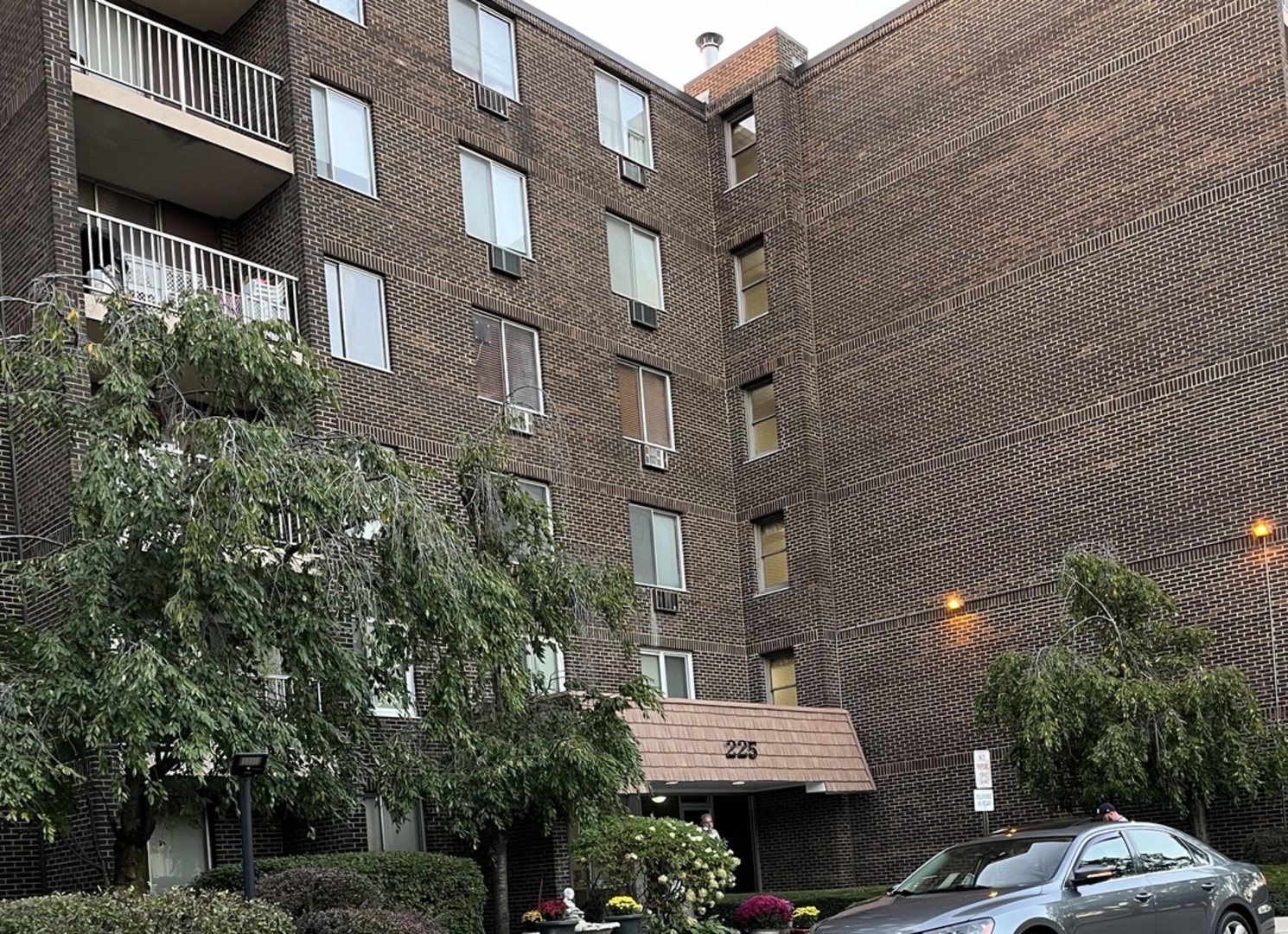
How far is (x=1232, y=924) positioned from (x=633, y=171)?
1961cm

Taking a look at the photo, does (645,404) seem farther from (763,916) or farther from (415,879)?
(415,879)

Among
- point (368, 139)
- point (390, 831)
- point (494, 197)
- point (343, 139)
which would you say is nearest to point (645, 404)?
point (494, 197)

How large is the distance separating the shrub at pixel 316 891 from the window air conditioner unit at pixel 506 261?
12.7 metres

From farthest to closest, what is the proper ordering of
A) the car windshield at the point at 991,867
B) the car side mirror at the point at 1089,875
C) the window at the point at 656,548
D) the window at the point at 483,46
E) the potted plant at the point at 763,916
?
the window at the point at 656,548
the window at the point at 483,46
the potted plant at the point at 763,916
the car windshield at the point at 991,867
the car side mirror at the point at 1089,875

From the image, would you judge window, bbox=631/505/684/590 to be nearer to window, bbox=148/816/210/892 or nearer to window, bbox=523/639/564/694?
window, bbox=523/639/564/694

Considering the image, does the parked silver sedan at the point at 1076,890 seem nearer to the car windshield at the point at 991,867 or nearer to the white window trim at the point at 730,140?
the car windshield at the point at 991,867

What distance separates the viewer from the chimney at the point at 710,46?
107 feet

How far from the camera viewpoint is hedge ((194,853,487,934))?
1809 centimetres

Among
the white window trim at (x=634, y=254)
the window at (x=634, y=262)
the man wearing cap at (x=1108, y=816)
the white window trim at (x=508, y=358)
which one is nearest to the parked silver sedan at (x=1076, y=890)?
the man wearing cap at (x=1108, y=816)

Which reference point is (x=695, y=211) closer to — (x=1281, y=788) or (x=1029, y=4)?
(x=1029, y=4)

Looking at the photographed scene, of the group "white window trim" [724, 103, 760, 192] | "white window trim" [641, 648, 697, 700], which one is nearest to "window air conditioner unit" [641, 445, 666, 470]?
"white window trim" [641, 648, 697, 700]

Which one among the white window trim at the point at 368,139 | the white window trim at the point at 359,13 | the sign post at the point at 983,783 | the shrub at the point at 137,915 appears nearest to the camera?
the shrub at the point at 137,915

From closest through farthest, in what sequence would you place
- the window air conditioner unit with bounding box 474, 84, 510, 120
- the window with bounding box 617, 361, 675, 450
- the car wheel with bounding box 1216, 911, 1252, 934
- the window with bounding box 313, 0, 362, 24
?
the car wheel with bounding box 1216, 911, 1252, 934 < the window with bounding box 313, 0, 362, 24 < the window air conditioner unit with bounding box 474, 84, 510, 120 < the window with bounding box 617, 361, 675, 450

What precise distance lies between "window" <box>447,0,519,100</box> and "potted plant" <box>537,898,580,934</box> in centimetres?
1474
